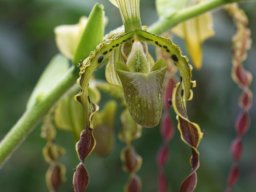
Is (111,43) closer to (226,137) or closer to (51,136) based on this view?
(51,136)

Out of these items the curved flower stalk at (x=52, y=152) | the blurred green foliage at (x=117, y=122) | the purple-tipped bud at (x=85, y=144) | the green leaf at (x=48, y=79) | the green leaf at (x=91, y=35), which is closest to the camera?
the purple-tipped bud at (x=85, y=144)

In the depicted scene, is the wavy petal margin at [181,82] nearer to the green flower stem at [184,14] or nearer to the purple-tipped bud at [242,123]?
the green flower stem at [184,14]

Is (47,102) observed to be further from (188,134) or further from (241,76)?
(241,76)

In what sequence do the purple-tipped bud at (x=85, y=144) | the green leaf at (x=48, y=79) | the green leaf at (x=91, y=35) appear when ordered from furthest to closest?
the green leaf at (x=48, y=79) → the green leaf at (x=91, y=35) → the purple-tipped bud at (x=85, y=144)

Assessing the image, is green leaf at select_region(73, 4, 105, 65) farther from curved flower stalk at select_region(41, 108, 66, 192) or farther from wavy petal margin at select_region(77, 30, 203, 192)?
curved flower stalk at select_region(41, 108, 66, 192)

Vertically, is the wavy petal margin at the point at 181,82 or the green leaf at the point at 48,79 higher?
the green leaf at the point at 48,79

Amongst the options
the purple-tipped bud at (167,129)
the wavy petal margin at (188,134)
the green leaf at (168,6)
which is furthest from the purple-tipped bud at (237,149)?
the wavy petal margin at (188,134)
